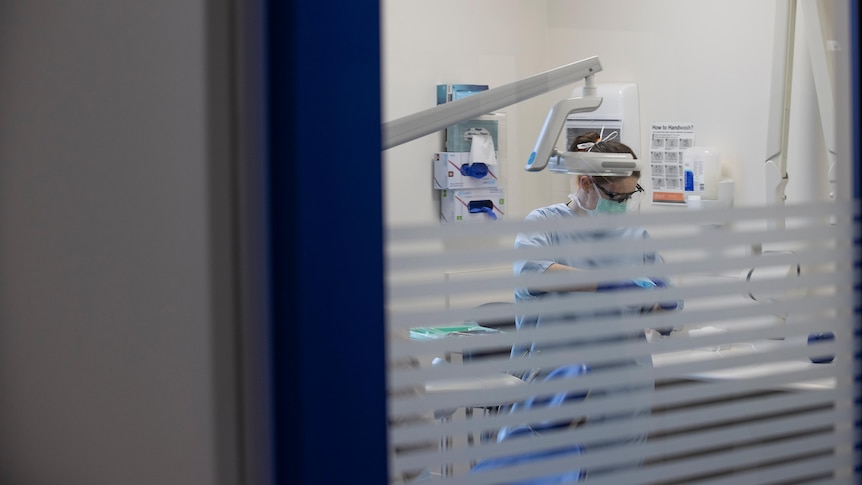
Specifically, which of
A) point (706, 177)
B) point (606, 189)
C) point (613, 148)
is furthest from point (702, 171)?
point (606, 189)

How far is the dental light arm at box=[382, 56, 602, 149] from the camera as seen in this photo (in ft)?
4.65

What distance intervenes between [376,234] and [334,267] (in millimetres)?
58

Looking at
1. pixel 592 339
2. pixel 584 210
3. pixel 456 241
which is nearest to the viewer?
pixel 456 241

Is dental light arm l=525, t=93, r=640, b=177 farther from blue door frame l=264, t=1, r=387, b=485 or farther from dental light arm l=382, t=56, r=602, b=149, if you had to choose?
blue door frame l=264, t=1, r=387, b=485

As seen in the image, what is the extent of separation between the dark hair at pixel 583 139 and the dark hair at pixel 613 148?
2 centimetres

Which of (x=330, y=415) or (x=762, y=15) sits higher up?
(x=762, y=15)

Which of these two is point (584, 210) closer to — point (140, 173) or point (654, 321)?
point (654, 321)

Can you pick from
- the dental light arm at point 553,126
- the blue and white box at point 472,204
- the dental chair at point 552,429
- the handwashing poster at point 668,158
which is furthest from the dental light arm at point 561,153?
the dental chair at point 552,429

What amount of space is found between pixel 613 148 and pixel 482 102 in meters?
0.51

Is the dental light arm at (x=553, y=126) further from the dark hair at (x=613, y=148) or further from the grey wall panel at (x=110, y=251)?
the grey wall panel at (x=110, y=251)

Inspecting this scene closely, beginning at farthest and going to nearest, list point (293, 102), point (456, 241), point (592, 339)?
point (592, 339), point (456, 241), point (293, 102)

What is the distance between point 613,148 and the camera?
196 cm

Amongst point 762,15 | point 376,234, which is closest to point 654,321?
point 376,234

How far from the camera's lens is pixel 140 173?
3.14 feet
